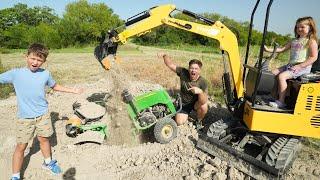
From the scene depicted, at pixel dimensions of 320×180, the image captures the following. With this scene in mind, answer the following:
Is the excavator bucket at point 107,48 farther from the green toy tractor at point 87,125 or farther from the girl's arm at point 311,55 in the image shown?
the girl's arm at point 311,55

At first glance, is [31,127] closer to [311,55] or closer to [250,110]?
[250,110]

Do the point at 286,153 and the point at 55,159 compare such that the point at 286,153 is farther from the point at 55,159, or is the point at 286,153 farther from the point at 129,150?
the point at 55,159

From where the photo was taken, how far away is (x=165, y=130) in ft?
18.5

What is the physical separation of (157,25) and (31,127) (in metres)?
2.34

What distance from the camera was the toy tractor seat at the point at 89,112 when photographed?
5.62m

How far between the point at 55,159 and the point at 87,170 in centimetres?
58

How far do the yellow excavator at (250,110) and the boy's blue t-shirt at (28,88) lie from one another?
4.00 feet

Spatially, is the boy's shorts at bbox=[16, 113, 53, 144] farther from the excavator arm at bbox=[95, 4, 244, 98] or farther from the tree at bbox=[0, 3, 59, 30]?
the tree at bbox=[0, 3, 59, 30]

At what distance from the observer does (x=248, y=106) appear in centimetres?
512

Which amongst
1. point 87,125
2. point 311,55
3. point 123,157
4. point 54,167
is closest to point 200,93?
point 123,157

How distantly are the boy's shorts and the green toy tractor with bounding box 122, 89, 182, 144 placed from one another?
1.39m

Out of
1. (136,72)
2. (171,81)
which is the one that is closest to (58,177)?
(171,81)

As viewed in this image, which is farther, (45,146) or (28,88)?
(45,146)

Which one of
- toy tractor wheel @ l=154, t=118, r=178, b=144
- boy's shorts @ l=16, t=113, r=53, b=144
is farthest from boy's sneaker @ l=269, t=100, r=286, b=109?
boy's shorts @ l=16, t=113, r=53, b=144
